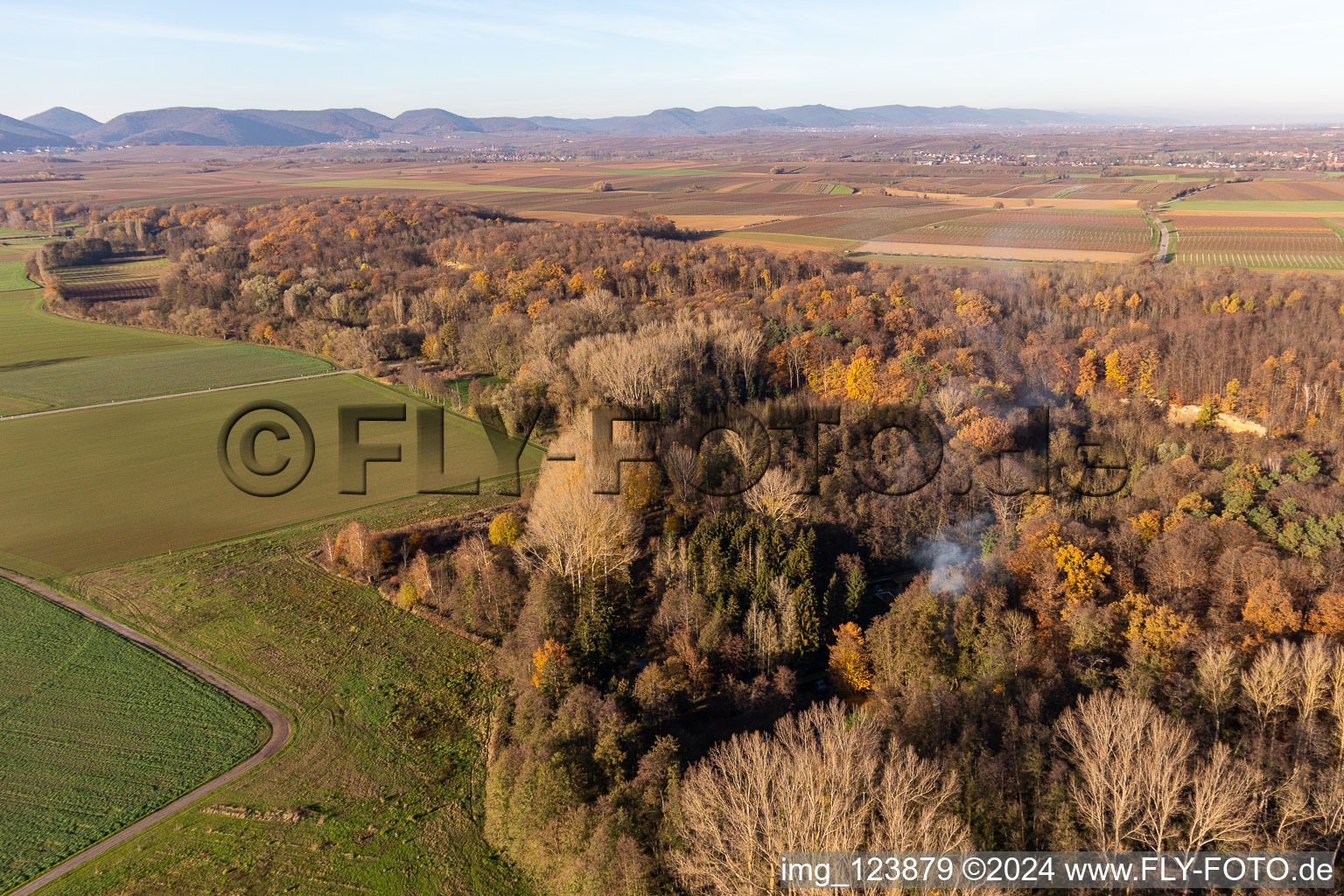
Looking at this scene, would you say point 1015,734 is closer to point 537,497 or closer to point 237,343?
point 537,497

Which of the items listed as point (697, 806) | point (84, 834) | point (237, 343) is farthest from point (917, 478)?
point (237, 343)

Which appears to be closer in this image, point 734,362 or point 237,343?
point 734,362

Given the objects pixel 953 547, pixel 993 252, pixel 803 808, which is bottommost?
pixel 803 808

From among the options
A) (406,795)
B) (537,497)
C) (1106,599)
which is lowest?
(406,795)

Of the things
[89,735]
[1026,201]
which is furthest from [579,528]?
[1026,201]

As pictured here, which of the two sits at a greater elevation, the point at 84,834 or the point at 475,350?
the point at 475,350

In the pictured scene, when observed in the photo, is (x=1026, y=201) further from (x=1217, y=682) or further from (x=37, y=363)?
(x=37, y=363)

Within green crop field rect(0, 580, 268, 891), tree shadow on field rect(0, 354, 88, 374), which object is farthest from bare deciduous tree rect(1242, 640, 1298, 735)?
tree shadow on field rect(0, 354, 88, 374)
